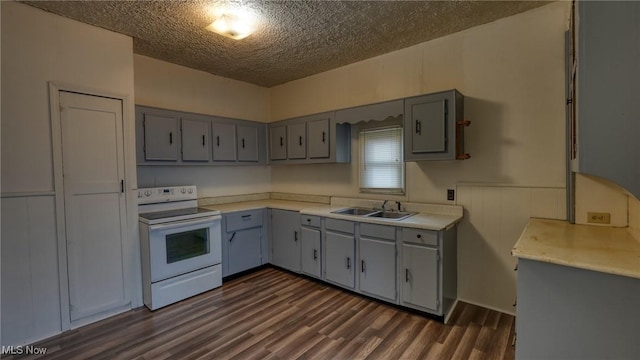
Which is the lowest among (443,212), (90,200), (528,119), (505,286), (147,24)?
(505,286)

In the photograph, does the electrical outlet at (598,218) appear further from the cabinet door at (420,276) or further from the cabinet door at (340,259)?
the cabinet door at (340,259)

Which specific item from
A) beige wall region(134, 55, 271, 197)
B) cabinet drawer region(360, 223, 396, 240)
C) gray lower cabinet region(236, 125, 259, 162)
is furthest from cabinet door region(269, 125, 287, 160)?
cabinet drawer region(360, 223, 396, 240)

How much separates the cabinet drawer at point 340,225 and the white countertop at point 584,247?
153 cm

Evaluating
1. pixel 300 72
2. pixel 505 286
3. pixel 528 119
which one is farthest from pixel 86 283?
pixel 528 119

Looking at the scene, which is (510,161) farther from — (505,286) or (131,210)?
(131,210)

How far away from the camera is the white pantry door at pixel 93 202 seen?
252cm

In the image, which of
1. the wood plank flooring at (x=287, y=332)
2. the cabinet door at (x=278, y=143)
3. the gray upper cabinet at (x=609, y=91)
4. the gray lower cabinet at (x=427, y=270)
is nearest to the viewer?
the gray upper cabinet at (x=609, y=91)

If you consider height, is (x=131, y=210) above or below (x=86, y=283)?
above

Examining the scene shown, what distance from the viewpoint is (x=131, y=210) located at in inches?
114

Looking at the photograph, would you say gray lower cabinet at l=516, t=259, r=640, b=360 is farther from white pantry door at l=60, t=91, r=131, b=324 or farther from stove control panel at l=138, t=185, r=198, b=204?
stove control panel at l=138, t=185, r=198, b=204

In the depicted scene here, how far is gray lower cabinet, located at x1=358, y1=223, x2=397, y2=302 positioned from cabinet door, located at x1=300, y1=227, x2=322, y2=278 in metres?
0.59

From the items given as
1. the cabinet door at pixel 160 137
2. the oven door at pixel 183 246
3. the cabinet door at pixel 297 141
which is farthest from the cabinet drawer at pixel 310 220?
the cabinet door at pixel 160 137

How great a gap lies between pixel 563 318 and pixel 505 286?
4.19ft

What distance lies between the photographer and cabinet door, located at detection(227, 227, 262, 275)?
11.7 ft
